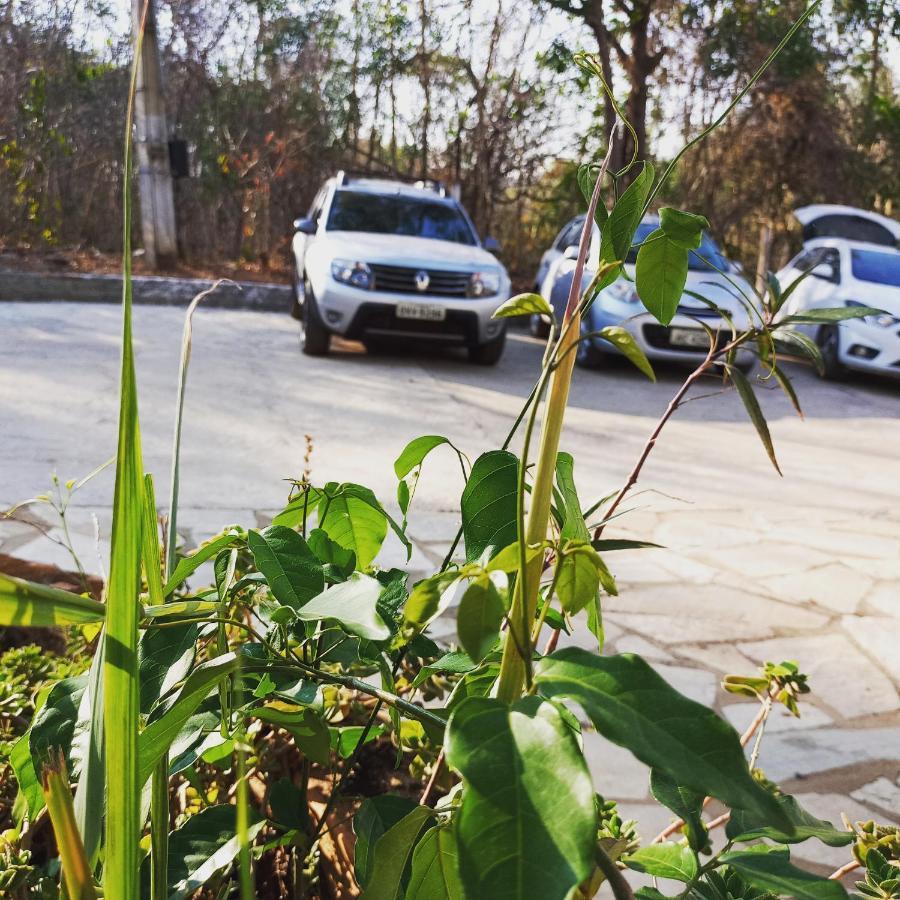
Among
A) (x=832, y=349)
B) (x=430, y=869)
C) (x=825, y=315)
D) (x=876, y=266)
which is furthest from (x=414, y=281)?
(x=430, y=869)

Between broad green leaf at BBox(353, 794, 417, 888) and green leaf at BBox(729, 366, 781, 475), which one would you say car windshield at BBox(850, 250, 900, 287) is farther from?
broad green leaf at BBox(353, 794, 417, 888)

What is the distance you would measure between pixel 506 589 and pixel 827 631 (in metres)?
3.44

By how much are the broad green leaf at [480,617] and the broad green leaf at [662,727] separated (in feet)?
0.13

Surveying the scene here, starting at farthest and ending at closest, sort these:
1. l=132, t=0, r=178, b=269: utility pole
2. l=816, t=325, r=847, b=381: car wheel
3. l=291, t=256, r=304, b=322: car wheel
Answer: l=132, t=0, r=178, b=269: utility pole
l=291, t=256, r=304, b=322: car wheel
l=816, t=325, r=847, b=381: car wheel

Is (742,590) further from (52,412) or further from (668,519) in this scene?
(52,412)

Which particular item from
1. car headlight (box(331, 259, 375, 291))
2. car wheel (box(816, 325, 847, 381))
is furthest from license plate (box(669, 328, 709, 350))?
car headlight (box(331, 259, 375, 291))

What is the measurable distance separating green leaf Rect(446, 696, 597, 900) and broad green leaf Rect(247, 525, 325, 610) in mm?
344

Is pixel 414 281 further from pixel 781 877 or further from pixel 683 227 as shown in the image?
pixel 781 877

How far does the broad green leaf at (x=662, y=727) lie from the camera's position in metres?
0.54

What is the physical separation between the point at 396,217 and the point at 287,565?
959 centimetres

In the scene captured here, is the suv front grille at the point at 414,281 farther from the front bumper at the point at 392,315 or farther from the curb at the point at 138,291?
the curb at the point at 138,291

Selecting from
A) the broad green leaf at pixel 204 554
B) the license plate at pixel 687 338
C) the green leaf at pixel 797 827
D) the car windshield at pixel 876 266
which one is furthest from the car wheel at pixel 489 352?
the green leaf at pixel 797 827

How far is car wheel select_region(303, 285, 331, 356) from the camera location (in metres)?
9.25

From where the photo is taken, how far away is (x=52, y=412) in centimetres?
638
